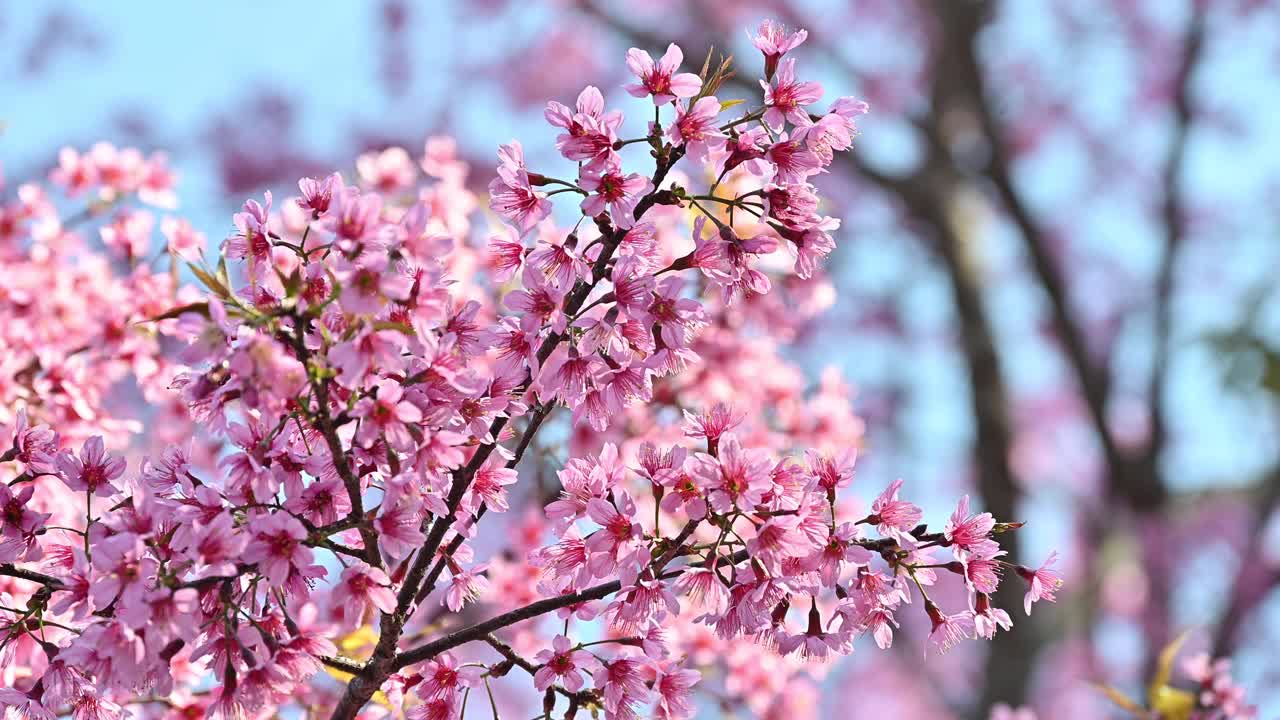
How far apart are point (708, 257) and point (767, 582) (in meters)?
0.44

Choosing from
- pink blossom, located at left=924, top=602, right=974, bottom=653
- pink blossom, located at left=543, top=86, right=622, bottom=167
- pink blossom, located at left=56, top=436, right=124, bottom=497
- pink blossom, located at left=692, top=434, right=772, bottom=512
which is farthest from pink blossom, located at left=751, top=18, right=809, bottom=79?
pink blossom, located at left=56, top=436, right=124, bottom=497

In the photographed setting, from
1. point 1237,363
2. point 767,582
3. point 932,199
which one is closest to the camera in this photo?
point 767,582

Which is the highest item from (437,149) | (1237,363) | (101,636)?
(1237,363)

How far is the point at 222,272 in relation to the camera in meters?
1.32

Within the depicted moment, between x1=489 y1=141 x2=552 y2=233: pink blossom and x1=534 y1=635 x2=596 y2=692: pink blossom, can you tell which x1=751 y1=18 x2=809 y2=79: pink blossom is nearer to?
x1=489 y1=141 x2=552 y2=233: pink blossom

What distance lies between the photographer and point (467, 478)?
1470 mm

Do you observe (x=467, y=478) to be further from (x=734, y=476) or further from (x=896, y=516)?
(x=896, y=516)

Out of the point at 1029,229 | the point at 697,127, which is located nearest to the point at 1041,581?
the point at 697,127

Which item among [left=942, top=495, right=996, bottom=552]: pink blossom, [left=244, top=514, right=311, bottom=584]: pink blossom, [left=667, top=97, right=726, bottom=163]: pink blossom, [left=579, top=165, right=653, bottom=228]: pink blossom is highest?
[left=667, top=97, right=726, bottom=163]: pink blossom

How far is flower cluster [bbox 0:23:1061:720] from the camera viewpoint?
1.29m

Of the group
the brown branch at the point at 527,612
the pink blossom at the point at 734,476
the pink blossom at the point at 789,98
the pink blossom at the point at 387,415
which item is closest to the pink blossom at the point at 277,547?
the pink blossom at the point at 387,415

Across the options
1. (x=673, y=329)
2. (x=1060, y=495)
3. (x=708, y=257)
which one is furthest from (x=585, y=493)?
(x=1060, y=495)

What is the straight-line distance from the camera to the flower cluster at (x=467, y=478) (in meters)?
1.29

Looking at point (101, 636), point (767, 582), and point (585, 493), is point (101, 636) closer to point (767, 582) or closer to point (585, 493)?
point (585, 493)
